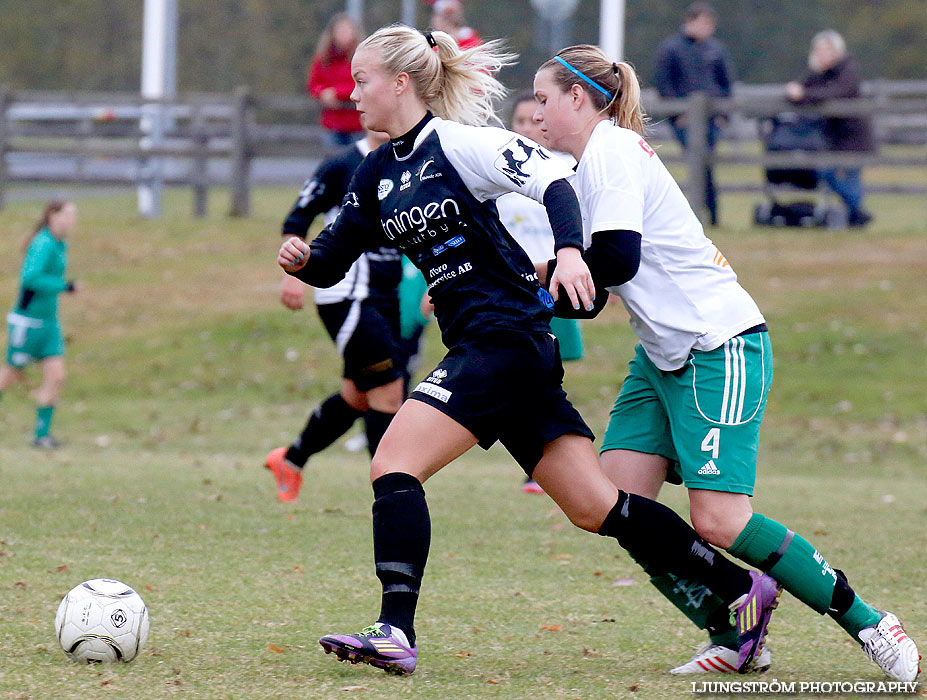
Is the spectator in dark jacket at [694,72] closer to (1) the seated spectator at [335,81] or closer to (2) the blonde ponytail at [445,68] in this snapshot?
(1) the seated spectator at [335,81]

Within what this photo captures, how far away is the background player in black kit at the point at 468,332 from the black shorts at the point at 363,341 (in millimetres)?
2541

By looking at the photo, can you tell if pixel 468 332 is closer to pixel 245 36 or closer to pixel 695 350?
pixel 695 350

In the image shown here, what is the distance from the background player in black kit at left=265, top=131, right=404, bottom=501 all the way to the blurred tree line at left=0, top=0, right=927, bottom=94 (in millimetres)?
32540

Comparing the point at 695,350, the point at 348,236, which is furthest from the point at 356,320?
the point at 695,350

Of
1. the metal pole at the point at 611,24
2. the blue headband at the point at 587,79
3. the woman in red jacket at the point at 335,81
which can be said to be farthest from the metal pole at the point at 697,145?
the blue headband at the point at 587,79

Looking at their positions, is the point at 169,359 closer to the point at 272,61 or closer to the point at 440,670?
the point at 440,670

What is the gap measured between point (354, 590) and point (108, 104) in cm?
1533

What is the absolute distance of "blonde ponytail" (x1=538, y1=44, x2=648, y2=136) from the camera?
4340 millimetres

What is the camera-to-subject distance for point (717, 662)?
4281 mm

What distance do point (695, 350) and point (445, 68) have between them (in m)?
1.26

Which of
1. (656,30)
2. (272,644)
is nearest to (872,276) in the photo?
(272,644)

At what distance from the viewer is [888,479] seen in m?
9.37

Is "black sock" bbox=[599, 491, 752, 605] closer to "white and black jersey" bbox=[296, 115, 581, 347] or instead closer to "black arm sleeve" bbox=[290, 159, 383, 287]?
"white and black jersey" bbox=[296, 115, 581, 347]

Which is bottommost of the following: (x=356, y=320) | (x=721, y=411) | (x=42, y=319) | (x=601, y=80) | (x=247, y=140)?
(x=42, y=319)
